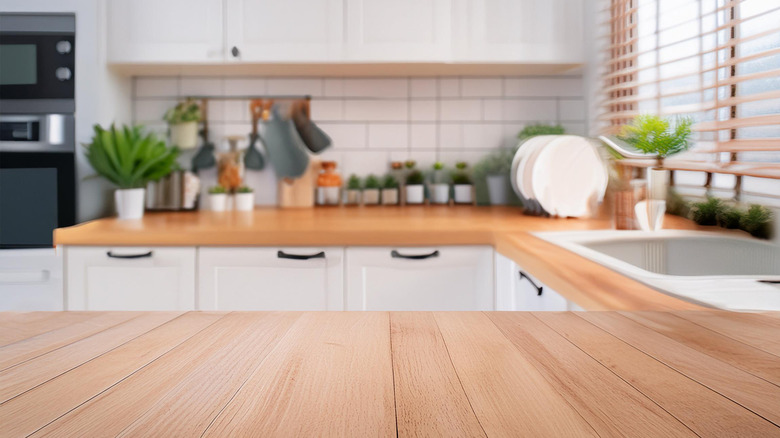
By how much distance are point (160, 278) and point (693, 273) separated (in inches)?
57.1

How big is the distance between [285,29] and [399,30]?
42 centimetres

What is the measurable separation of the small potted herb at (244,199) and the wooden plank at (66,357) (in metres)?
1.79

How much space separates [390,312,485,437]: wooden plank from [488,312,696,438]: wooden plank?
0.27 feet

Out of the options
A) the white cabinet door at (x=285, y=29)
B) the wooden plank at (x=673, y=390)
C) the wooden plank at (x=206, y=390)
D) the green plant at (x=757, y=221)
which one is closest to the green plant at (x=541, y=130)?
the white cabinet door at (x=285, y=29)

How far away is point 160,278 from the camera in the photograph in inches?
74.6

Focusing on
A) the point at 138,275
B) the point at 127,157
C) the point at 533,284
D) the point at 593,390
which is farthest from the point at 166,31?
the point at 593,390

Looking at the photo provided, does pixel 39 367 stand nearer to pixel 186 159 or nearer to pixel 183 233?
pixel 183 233

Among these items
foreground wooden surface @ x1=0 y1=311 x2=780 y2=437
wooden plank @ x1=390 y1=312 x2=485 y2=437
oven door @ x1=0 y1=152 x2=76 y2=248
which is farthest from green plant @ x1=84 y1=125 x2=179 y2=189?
wooden plank @ x1=390 y1=312 x2=485 y2=437

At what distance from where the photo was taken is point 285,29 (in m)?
2.32

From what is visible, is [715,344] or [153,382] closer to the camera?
[153,382]

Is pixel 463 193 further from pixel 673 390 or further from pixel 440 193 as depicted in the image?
pixel 673 390

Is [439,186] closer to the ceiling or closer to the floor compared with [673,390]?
closer to the ceiling

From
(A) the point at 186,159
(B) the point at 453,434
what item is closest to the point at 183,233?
(A) the point at 186,159

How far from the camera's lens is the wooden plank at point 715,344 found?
581mm
